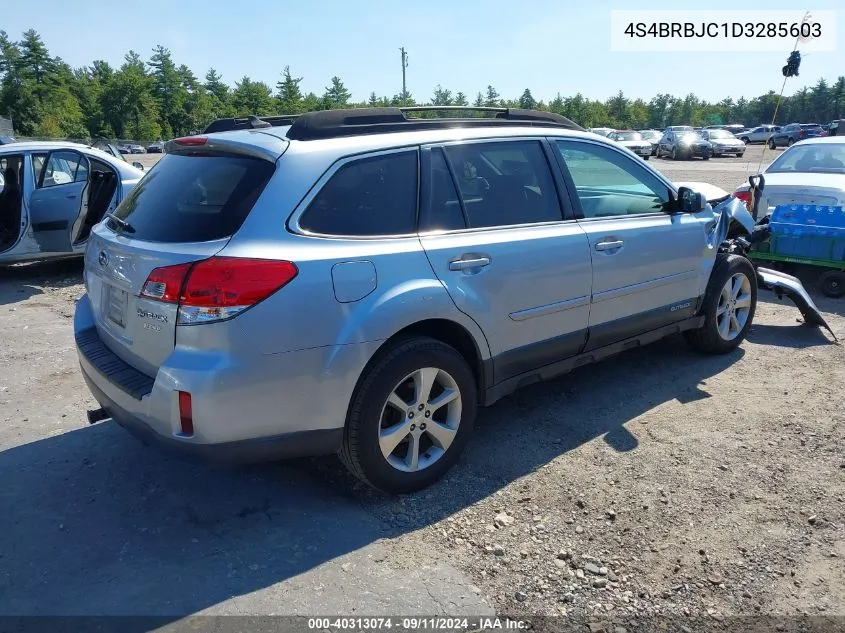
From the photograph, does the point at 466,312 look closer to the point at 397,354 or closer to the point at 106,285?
the point at 397,354

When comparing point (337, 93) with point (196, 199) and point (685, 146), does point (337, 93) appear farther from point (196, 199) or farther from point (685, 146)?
point (196, 199)

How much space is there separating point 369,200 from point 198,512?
1.71 meters

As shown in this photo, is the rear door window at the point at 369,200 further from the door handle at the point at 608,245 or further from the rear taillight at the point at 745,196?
the rear taillight at the point at 745,196

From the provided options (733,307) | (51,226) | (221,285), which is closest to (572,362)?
(733,307)

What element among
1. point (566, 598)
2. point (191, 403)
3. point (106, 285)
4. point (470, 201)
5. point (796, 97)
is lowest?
point (566, 598)

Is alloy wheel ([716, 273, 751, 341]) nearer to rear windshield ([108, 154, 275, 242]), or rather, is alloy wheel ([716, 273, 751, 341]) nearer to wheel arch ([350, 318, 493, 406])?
wheel arch ([350, 318, 493, 406])

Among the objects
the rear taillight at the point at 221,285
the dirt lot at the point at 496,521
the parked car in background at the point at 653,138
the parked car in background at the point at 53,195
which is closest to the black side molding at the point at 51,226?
the parked car in background at the point at 53,195

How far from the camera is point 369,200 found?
129 inches

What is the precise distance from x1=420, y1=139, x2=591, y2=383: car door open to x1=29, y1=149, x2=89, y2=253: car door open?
249 inches

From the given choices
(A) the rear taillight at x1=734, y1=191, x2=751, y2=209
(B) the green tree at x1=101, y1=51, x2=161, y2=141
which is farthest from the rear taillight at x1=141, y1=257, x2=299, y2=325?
(B) the green tree at x1=101, y1=51, x2=161, y2=141

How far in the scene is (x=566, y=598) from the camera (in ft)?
8.84

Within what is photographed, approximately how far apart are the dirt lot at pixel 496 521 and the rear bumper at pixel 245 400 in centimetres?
47

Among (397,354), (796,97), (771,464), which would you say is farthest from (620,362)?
(796,97)

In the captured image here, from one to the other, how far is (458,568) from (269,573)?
31.0 inches
